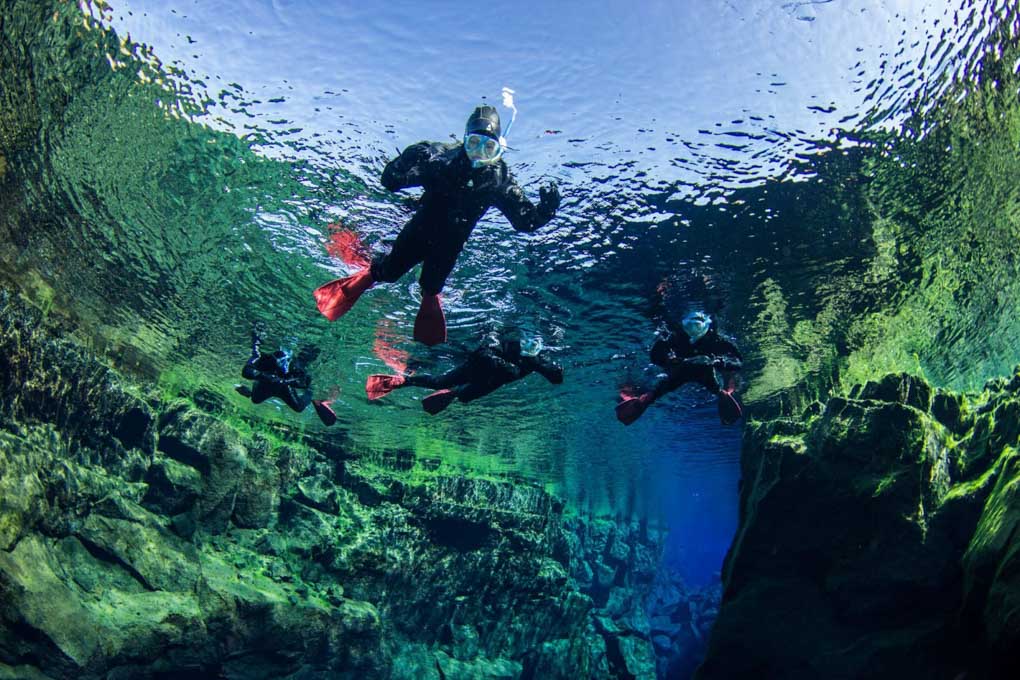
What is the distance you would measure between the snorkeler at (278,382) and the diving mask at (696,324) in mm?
8835

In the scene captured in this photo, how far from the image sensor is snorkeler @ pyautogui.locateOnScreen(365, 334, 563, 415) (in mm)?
8688

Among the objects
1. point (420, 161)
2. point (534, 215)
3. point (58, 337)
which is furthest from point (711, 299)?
point (58, 337)

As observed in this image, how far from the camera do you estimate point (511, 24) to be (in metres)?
6.09

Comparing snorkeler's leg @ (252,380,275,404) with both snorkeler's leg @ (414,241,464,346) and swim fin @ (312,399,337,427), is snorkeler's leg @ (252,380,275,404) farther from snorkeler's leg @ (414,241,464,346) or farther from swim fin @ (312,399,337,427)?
snorkeler's leg @ (414,241,464,346)

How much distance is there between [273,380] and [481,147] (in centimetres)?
1005

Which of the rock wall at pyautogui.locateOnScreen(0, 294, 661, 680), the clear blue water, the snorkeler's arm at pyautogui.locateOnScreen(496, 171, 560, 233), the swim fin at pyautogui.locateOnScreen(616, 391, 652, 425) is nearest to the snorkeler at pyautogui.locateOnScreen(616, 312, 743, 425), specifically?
the swim fin at pyautogui.locateOnScreen(616, 391, 652, 425)

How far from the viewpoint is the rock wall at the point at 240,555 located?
408 inches

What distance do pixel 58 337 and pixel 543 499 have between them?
18.4 metres

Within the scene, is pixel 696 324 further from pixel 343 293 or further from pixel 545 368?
pixel 343 293

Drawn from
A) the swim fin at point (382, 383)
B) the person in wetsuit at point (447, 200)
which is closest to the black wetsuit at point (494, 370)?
the swim fin at point (382, 383)

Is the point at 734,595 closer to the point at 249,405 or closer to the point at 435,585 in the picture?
the point at 435,585

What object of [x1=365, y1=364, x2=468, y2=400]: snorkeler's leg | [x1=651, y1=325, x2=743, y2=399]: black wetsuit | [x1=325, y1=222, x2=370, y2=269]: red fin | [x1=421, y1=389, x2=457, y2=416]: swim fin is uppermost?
[x1=325, y1=222, x2=370, y2=269]: red fin

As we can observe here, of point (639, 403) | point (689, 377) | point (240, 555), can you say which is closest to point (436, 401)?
point (639, 403)

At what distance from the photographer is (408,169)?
552cm
